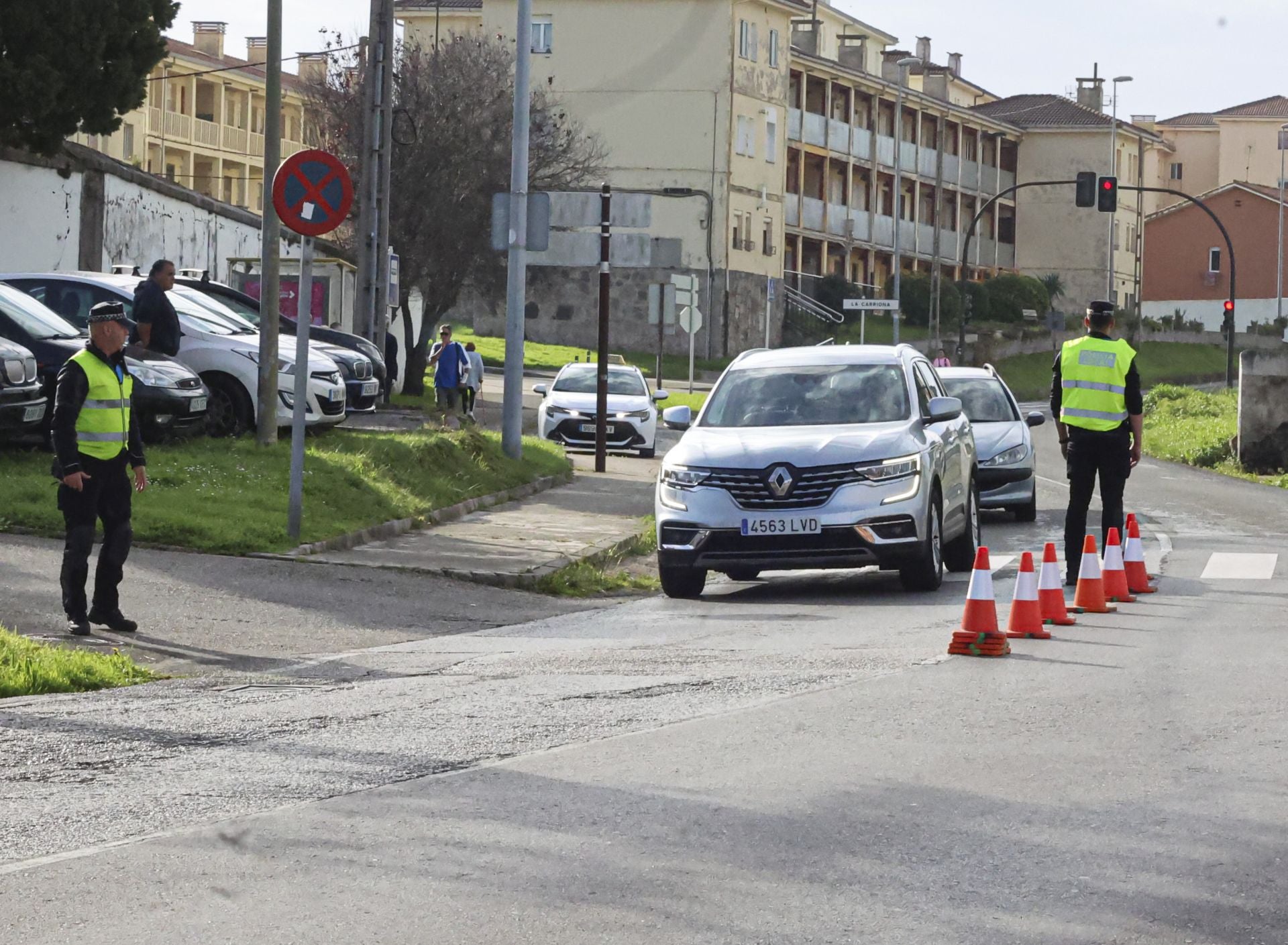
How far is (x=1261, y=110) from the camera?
124 m

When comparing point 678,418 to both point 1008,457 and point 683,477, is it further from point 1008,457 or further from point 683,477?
point 1008,457

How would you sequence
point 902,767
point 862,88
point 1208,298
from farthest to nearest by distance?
point 1208,298
point 862,88
point 902,767

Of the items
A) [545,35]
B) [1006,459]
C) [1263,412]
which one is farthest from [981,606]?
[545,35]

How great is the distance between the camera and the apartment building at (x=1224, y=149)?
122750mm

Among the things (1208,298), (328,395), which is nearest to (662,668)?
(328,395)

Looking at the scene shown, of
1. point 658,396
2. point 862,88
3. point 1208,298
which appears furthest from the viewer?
point 1208,298

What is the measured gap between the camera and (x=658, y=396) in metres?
31.7

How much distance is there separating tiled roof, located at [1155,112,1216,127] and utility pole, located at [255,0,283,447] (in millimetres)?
114460

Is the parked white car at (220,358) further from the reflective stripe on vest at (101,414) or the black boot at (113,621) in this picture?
the black boot at (113,621)

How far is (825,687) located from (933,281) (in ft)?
177

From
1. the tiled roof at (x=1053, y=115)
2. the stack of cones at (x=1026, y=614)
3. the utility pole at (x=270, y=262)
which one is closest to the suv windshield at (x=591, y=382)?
the utility pole at (x=270, y=262)

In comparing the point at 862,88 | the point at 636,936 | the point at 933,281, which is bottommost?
the point at 636,936

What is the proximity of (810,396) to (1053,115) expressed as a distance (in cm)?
8742

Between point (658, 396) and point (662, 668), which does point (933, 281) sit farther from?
point (662, 668)
